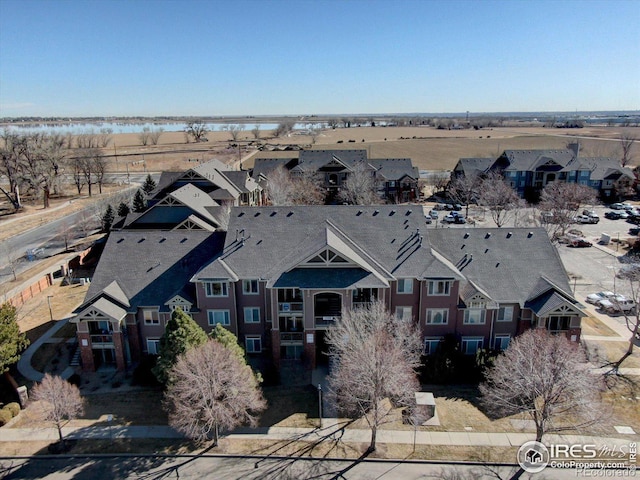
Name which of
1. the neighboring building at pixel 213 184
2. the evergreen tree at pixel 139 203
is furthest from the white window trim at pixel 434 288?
the evergreen tree at pixel 139 203

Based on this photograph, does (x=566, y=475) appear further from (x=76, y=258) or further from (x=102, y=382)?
(x=76, y=258)

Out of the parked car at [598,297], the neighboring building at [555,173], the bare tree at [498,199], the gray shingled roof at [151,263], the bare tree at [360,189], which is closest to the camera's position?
the gray shingled roof at [151,263]

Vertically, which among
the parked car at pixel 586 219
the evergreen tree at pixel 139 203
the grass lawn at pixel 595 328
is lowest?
the grass lawn at pixel 595 328

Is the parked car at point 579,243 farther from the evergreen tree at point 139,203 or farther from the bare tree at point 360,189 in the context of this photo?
the evergreen tree at point 139,203

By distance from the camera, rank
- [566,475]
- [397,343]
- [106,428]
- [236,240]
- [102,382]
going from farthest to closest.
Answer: [236,240], [102,382], [397,343], [106,428], [566,475]

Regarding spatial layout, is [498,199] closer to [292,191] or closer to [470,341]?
[292,191]

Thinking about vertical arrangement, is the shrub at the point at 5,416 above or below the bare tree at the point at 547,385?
below

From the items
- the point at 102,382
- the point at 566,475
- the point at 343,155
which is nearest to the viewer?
the point at 566,475

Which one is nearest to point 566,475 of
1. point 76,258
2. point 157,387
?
point 157,387
